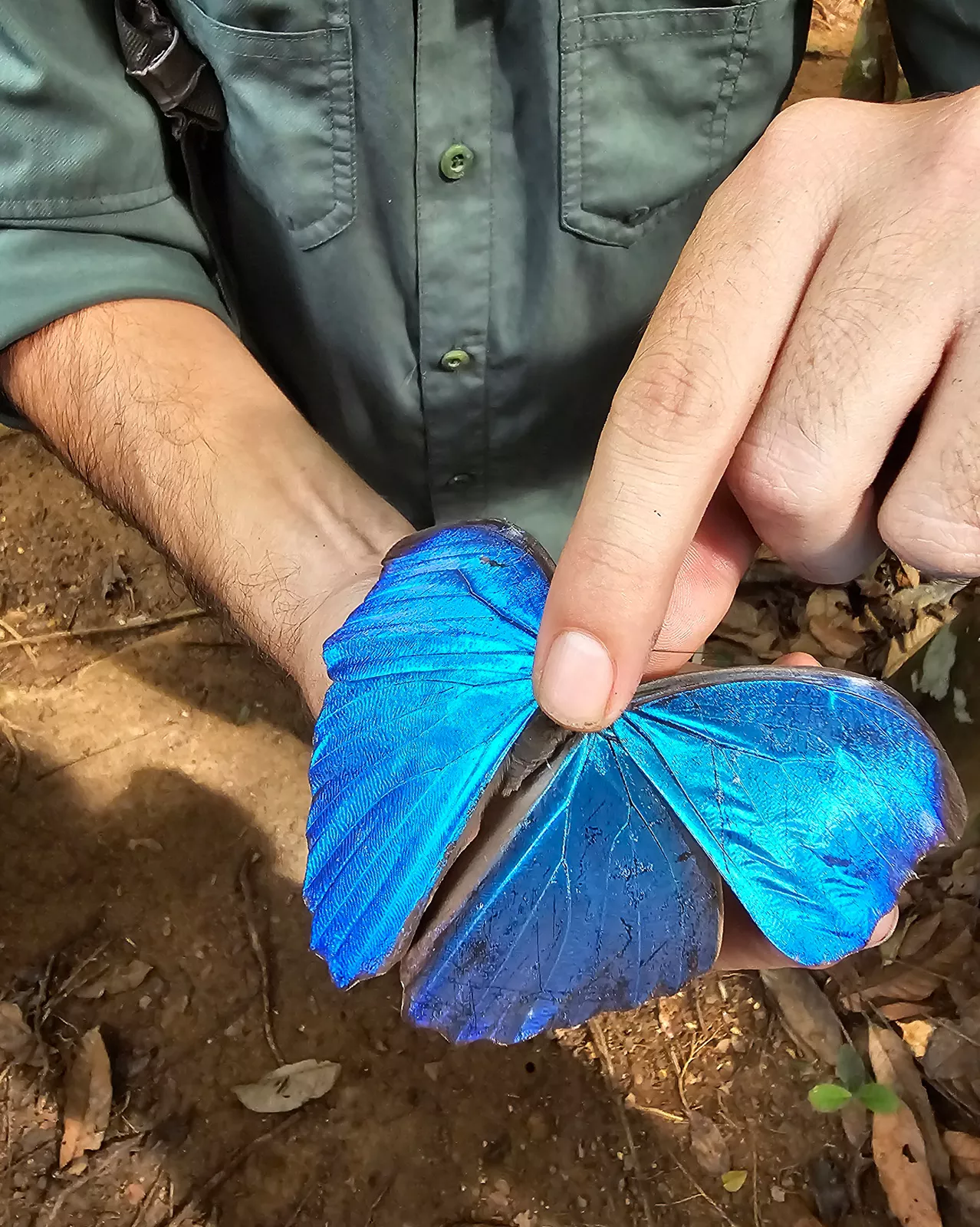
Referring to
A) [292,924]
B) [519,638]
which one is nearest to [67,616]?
[292,924]

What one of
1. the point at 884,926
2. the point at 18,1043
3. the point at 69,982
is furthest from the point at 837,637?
the point at 18,1043

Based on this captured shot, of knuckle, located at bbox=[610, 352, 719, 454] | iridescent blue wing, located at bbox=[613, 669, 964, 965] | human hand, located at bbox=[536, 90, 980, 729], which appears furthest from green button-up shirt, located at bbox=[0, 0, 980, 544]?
iridescent blue wing, located at bbox=[613, 669, 964, 965]

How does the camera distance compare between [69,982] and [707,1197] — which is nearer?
[707,1197]

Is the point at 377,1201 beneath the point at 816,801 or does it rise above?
beneath

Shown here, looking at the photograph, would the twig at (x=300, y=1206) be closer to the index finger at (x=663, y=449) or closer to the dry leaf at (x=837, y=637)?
the index finger at (x=663, y=449)

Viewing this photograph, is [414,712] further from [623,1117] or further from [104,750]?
[104,750]

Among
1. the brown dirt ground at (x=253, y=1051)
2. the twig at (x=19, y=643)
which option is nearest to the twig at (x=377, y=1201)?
the brown dirt ground at (x=253, y=1051)

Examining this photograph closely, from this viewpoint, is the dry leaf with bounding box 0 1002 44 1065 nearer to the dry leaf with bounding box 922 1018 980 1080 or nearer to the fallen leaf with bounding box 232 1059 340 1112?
the fallen leaf with bounding box 232 1059 340 1112
